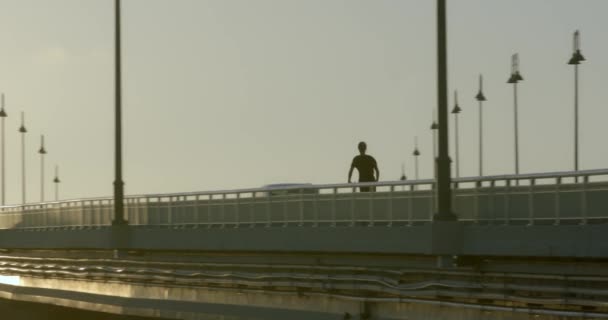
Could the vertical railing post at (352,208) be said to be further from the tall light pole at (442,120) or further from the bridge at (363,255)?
the tall light pole at (442,120)

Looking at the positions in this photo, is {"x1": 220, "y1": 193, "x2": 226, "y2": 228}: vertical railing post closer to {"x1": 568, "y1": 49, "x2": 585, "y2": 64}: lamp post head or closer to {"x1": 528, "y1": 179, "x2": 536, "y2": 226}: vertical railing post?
{"x1": 528, "y1": 179, "x2": 536, "y2": 226}: vertical railing post

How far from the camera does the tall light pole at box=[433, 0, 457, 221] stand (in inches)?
1174

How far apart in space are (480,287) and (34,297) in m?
20.7

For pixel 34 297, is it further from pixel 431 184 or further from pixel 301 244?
pixel 431 184

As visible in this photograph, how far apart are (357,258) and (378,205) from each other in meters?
1.01

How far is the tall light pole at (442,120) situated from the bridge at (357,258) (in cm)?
50

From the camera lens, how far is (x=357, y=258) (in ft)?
120

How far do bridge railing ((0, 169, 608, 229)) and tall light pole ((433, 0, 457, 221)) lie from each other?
135 cm

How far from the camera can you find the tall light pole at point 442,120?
29812 mm

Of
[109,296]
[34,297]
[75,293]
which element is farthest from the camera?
[34,297]

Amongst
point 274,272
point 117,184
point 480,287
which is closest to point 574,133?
point 117,184

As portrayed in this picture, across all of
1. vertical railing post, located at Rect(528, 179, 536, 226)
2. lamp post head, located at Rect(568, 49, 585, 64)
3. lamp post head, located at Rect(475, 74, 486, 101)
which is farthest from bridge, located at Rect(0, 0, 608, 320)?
lamp post head, located at Rect(475, 74, 486, 101)

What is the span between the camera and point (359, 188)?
38.4 metres

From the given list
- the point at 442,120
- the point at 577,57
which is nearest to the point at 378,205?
the point at 442,120
